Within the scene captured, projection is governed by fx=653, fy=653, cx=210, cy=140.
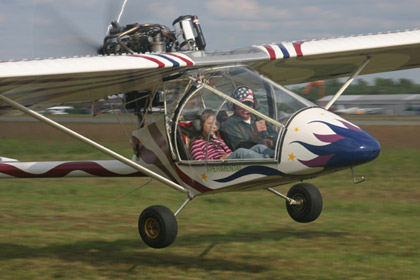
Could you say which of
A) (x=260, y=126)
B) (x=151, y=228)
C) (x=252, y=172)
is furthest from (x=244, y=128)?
(x=151, y=228)

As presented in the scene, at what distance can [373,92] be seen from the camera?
307ft

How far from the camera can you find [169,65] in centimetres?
800

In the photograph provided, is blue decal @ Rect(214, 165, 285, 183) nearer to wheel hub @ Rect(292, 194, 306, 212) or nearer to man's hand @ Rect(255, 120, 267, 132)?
man's hand @ Rect(255, 120, 267, 132)

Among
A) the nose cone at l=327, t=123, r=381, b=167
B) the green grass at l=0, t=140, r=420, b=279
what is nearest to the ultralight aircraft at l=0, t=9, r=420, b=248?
the nose cone at l=327, t=123, r=381, b=167

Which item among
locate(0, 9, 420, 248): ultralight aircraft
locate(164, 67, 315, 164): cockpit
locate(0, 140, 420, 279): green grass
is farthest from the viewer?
locate(0, 140, 420, 279): green grass

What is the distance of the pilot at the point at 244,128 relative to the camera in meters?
7.33

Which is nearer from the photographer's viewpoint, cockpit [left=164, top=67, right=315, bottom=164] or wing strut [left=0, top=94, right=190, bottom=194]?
cockpit [left=164, top=67, right=315, bottom=164]

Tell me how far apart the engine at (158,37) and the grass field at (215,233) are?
2.02 meters

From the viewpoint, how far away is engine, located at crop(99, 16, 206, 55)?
948cm

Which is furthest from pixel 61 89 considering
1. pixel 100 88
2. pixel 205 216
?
pixel 205 216

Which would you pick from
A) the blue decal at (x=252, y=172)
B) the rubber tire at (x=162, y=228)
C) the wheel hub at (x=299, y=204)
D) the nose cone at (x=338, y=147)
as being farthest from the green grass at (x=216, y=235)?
the nose cone at (x=338, y=147)

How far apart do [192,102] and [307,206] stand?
245 centimetres

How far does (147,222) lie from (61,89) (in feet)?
7.22

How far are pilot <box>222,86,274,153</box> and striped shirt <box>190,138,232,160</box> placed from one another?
104 millimetres
